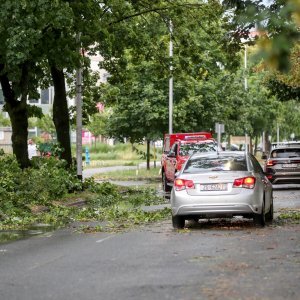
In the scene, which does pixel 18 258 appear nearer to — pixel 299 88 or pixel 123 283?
pixel 123 283

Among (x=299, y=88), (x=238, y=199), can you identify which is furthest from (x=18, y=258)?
(x=299, y=88)

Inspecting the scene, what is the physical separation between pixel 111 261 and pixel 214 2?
13.2 m

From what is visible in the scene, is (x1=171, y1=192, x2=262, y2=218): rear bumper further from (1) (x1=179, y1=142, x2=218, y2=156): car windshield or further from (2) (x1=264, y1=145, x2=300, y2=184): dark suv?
(2) (x1=264, y1=145, x2=300, y2=184): dark suv

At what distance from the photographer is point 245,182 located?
14.3 meters

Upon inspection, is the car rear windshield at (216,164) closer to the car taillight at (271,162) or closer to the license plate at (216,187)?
the license plate at (216,187)

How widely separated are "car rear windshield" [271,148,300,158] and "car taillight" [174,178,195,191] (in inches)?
608

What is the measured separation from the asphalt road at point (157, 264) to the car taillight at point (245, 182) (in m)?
0.80

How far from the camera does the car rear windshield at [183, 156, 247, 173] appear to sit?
1468 centimetres

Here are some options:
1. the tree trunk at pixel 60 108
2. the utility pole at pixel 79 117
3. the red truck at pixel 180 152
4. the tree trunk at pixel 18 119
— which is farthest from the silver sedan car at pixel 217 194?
the tree trunk at pixel 60 108

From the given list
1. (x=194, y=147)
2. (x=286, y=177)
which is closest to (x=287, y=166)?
(x=286, y=177)

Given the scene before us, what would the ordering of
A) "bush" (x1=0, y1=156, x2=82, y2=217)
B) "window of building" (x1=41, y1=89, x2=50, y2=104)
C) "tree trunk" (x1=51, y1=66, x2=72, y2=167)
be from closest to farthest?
1. "bush" (x1=0, y1=156, x2=82, y2=217)
2. "tree trunk" (x1=51, y1=66, x2=72, y2=167)
3. "window of building" (x1=41, y1=89, x2=50, y2=104)

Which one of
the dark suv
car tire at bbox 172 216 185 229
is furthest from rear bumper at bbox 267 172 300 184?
car tire at bbox 172 216 185 229

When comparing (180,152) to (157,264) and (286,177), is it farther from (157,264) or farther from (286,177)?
(157,264)

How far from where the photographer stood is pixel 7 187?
20891 mm
